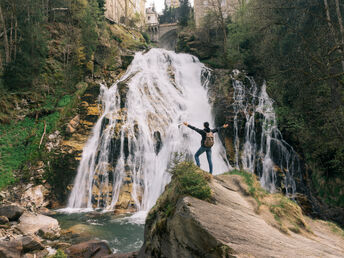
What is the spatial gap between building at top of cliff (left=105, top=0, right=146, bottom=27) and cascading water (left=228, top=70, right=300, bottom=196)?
3266 cm

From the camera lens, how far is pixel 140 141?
42.9 ft

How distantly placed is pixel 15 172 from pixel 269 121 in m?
14.3

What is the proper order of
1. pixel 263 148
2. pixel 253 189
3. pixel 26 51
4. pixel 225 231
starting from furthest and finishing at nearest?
pixel 26 51, pixel 263 148, pixel 253 189, pixel 225 231

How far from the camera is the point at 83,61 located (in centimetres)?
2100

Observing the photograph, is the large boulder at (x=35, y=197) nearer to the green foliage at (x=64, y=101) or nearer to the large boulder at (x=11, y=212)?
the large boulder at (x=11, y=212)

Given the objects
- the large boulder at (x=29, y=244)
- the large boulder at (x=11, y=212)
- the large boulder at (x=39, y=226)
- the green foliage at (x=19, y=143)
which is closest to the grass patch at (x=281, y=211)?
the large boulder at (x=29, y=244)

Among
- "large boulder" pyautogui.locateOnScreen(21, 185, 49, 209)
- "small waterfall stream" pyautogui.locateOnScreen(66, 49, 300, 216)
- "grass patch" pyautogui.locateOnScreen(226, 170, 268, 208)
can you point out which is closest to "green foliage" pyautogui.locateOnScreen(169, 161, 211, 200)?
"grass patch" pyautogui.locateOnScreen(226, 170, 268, 208)

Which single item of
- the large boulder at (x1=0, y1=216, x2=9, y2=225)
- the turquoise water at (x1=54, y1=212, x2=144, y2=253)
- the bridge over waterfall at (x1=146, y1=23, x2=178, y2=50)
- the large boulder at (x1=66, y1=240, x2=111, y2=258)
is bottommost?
the turquoise water at (x1=54, y1=212, x2=144, y2=253)

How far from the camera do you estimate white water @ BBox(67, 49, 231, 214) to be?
11.4 meters

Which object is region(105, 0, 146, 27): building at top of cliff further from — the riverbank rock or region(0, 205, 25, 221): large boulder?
the riverbank rock

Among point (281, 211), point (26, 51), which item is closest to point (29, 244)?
point (281, 211)

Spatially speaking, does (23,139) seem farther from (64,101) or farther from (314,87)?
(314,87)

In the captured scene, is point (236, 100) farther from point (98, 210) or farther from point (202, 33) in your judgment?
point (202, 33)

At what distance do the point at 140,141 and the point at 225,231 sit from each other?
1005cm
